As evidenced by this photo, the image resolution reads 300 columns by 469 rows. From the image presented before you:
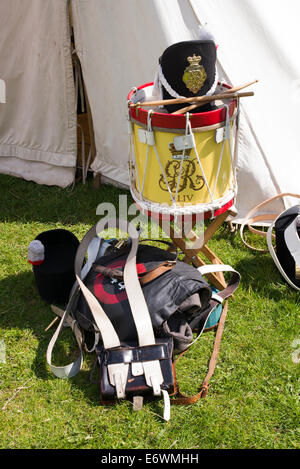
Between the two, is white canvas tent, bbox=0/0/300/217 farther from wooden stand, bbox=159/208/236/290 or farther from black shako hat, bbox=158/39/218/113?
black shako hat, bbox=158/39/218/113

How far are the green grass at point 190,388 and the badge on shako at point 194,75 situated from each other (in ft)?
4.38

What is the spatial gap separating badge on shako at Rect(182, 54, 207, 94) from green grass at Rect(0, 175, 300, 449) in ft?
4.38

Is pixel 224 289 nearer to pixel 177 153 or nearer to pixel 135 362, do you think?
pixel 135 362

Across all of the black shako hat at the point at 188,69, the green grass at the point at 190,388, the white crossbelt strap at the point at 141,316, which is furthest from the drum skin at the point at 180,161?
the green grass at the point at 190,388

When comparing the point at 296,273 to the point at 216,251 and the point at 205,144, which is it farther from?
the point at 205,144

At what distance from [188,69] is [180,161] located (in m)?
0.48

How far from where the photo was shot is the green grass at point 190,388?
2279 mm

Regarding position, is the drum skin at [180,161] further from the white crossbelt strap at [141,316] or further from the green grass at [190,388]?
the green grass at [190,388]

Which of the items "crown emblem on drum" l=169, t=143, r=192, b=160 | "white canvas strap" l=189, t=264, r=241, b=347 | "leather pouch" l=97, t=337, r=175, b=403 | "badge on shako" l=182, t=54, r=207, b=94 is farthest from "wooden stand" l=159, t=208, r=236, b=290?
"badge on shako" l=182, t=54, r=207, b=94

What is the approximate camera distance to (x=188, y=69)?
8.17 ft

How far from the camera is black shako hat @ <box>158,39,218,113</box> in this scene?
8.12 feet

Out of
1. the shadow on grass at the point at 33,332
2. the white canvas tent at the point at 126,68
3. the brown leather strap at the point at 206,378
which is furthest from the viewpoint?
the white canvas tent at the point at 126,68
